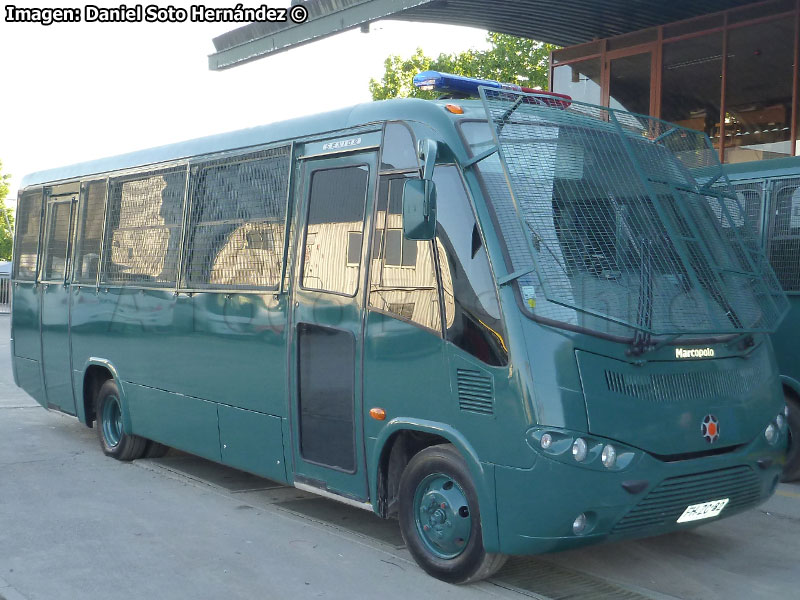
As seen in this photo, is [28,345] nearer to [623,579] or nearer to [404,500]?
[404,500]

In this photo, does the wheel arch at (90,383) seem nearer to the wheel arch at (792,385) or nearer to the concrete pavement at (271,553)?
the concrete pavement at (271,553)

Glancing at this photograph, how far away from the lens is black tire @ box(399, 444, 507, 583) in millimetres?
5523

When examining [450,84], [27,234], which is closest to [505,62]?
[27,234]

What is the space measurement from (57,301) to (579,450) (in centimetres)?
734

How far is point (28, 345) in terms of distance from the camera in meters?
11.3

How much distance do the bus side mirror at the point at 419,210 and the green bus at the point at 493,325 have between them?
0.04 feet

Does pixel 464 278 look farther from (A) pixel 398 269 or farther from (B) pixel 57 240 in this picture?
(B) pixel 57 240

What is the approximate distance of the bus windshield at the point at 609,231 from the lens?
5406 millimetres

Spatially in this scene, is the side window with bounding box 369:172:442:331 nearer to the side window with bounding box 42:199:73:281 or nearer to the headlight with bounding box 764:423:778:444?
the headlight with bounding box 764:423:778:444

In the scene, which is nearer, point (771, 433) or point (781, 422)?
point (771, 433)

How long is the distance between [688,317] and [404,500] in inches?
80.2

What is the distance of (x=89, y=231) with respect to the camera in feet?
33.7

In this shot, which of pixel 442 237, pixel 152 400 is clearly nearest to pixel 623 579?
pixel 442 237

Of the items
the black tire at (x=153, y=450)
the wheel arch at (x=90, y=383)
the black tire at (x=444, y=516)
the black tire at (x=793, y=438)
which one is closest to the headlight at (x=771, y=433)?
the black tire at (x=444, y=516)
